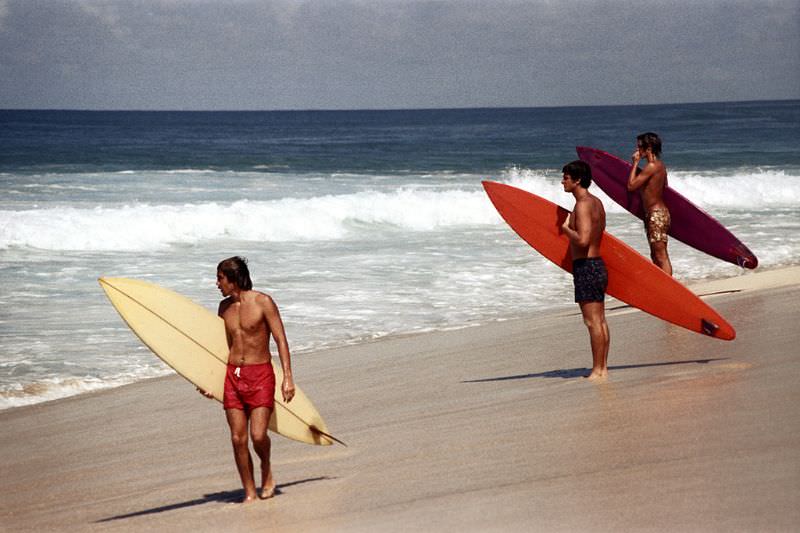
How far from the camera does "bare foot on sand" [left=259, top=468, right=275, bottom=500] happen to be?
4.62 m

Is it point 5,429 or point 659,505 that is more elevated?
point 659,505

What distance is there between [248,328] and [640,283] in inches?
123

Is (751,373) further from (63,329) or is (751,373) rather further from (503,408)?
(63,329)

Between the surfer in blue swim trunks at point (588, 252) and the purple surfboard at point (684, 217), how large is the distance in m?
4.01

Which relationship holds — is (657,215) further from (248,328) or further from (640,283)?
(248,328)

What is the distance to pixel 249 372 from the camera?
455cm

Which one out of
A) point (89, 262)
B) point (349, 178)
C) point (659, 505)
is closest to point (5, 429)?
point (659, 505)

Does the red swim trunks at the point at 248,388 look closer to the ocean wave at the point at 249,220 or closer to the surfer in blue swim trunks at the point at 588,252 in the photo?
the surfer in blue swim trunks at the point at 588,252

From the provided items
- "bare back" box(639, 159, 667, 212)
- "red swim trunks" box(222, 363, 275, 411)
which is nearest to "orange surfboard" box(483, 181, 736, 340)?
"bare back" box(639, 159, 667, 212)

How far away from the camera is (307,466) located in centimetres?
520

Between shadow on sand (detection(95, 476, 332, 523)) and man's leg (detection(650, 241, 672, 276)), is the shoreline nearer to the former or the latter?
man's leg (detection(650, 241, 672, 276))

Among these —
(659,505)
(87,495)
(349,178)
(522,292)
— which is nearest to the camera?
(659,505)

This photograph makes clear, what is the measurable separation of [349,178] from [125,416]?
2491cm

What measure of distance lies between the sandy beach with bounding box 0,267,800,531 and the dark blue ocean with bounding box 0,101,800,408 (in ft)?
4.81
